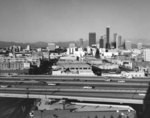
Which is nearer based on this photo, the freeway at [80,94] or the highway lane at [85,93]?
the freeway at [80,94]

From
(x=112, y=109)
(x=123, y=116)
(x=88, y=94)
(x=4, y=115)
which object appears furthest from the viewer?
(x=88, y=94)

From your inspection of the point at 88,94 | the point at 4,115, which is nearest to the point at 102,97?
the point at 88,94

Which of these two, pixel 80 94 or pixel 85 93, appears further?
pixel 85 93

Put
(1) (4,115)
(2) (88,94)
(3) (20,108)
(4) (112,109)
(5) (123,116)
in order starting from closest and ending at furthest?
(5) (123,116), (4) (112,109), (1) (4,115), (3) (20,108), (2) (88,94)

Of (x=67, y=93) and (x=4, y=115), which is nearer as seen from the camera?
(x=4, y=115)

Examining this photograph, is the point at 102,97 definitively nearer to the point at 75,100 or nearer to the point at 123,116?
the point at 75,100

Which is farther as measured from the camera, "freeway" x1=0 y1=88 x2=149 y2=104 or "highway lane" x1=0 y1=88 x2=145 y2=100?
"highway lane" x1=0 y1=88 x2=145 y2=100

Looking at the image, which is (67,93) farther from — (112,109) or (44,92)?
(112,109)

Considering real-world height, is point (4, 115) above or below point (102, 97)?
below

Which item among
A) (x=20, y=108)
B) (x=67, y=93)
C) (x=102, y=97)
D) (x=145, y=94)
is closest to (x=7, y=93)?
(x=20, y=108)
